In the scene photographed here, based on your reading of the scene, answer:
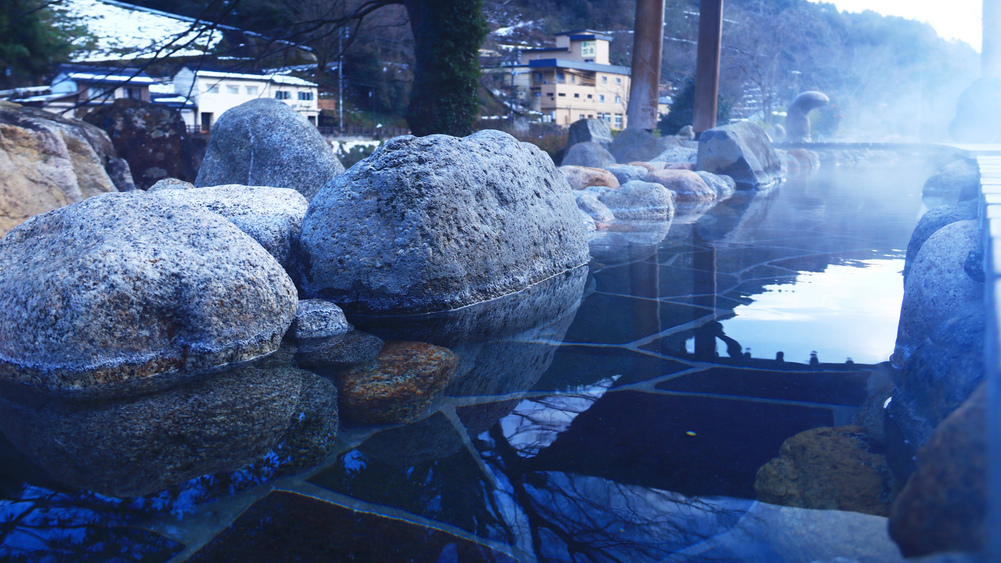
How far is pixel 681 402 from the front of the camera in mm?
2633

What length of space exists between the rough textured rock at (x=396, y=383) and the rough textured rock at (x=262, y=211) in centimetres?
148

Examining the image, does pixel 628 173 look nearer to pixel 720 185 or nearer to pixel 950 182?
pixel 720 185

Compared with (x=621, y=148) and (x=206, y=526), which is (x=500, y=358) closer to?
(x=206, y=526)

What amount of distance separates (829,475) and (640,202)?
668cm

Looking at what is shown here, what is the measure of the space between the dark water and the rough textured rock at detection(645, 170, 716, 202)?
6.37m

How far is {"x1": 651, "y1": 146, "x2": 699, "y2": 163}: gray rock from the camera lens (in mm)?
14539

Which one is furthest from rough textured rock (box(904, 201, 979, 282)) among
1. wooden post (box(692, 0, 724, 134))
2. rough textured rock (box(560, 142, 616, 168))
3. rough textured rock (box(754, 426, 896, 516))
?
wooden post (box(692, 0, 724, 134))

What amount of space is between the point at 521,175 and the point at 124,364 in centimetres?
297

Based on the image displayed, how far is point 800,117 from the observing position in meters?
27.3

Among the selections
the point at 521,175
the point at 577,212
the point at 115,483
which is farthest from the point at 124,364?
the point at 577,212

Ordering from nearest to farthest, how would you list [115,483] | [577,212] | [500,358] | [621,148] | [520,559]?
1. [520,559]
2. [115,483]
3. [500,358]
4. [577,212]
5. [621,148]

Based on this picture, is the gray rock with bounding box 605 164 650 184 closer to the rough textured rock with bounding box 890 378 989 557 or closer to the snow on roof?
the rough textured rock with bounding box 890 378 989 557

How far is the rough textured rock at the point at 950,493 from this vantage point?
97cm

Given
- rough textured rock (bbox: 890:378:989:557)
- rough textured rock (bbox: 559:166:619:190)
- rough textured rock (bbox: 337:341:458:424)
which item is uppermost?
rough textured rock (bbox: 890:378:989:557)
